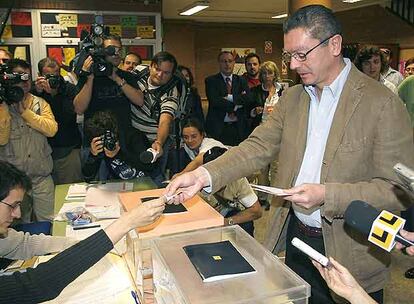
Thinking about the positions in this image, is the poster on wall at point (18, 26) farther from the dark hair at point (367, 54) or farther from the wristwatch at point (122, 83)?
the dark hair at point (367, 54)

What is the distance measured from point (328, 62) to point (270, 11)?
7.53 m

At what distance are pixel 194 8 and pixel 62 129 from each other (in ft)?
17.3

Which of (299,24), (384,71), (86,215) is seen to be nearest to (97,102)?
(86,215)

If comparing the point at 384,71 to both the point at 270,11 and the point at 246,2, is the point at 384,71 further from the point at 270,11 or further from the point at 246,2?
the point at 270,11

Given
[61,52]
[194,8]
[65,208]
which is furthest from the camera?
[194,8]

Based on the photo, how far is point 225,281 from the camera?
3.01 ft

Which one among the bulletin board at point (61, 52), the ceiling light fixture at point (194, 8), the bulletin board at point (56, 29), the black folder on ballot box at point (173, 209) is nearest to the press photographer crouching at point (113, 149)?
the black folder on ballot box at point (173, 209)

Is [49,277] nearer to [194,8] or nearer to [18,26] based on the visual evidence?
[18,26]

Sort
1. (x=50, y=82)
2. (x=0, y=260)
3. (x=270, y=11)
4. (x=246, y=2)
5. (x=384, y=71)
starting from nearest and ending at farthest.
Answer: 1. (x=0, y=260)
2. (x=50, y=82)
3. (x=384, y=71)
4. (x=246, y=2)
5. (x=270, y=11)

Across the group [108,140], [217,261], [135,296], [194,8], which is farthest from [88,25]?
[217,261]

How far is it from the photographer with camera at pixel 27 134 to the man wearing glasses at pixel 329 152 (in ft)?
5.40

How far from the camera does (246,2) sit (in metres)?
7.15

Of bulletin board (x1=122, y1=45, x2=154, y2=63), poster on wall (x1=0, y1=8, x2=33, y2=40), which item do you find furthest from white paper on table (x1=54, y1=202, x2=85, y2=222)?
poster on wall (x1=0, y1=8, x2=33, y2=40)

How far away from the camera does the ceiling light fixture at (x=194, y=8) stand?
7.13m
